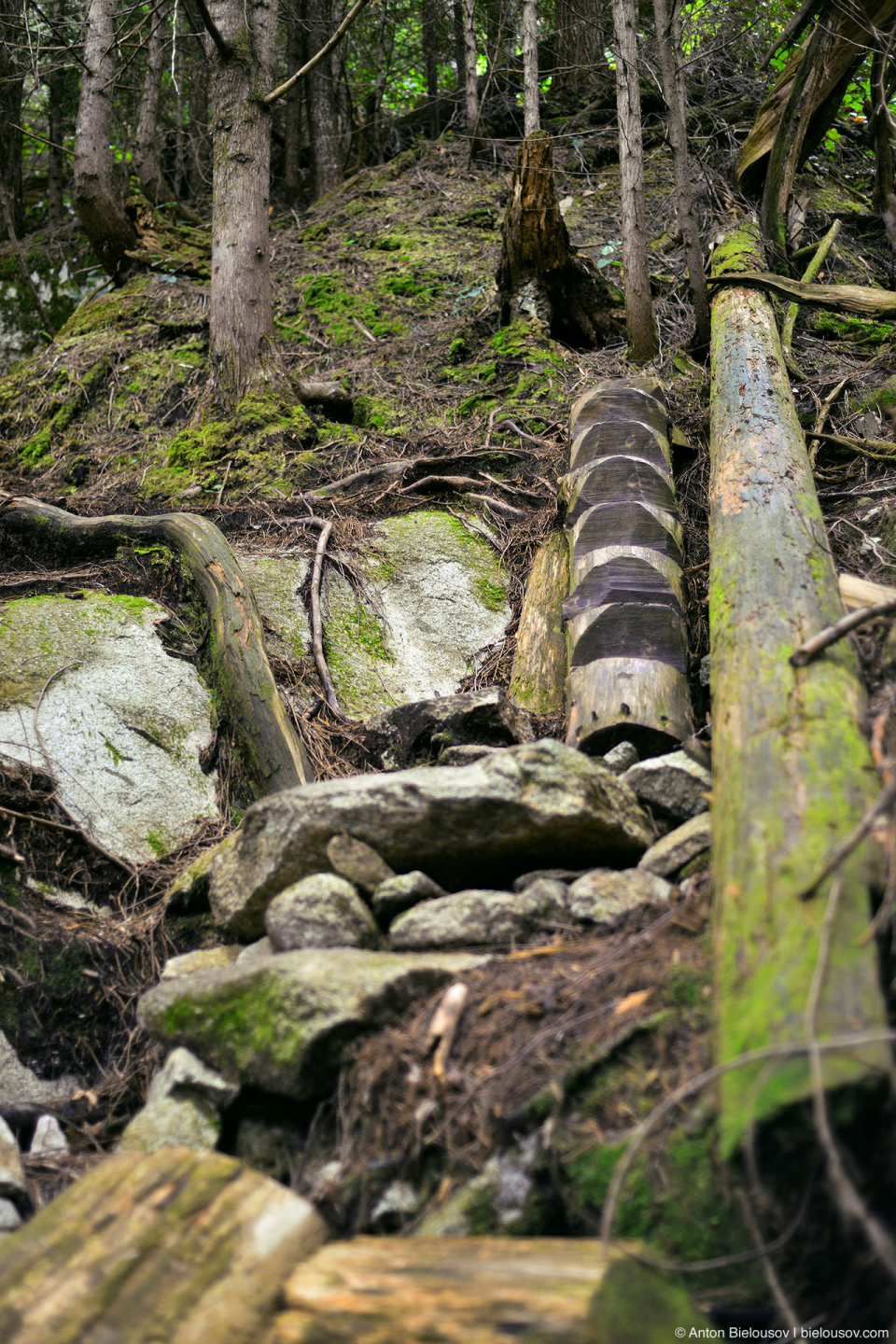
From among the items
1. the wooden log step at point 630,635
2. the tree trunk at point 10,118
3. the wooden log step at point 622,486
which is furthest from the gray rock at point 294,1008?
the tree trunk at point 10,118

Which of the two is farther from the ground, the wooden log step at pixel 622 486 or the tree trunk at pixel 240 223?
the tree trunk at pixel 240 223

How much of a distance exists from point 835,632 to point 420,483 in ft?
11.3

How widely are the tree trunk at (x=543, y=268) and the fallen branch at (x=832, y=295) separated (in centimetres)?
126

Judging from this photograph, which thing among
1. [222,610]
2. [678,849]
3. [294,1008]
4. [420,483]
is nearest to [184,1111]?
[294,1008]

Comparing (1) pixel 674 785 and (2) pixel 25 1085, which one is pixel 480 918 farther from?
(2) pixel 25 1085

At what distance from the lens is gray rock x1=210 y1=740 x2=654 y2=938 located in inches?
101

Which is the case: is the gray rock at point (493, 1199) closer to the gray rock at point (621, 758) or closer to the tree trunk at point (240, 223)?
the gray rock at point (621, 758)

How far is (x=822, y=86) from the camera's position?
20.6ft

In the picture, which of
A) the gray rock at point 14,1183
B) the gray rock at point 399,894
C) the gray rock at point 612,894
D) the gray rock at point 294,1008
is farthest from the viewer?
the gray rock at point 399,894

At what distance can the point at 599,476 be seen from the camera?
14.6 ft

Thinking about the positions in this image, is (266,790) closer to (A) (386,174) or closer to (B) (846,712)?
(B) (846,712)

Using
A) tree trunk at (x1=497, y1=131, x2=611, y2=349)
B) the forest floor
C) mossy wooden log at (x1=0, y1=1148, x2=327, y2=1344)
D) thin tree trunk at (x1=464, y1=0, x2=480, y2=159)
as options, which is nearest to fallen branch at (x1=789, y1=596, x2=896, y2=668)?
the forest floor

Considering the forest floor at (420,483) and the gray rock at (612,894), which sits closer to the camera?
the forest floor at (420,483)

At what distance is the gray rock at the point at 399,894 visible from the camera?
2.49 m
